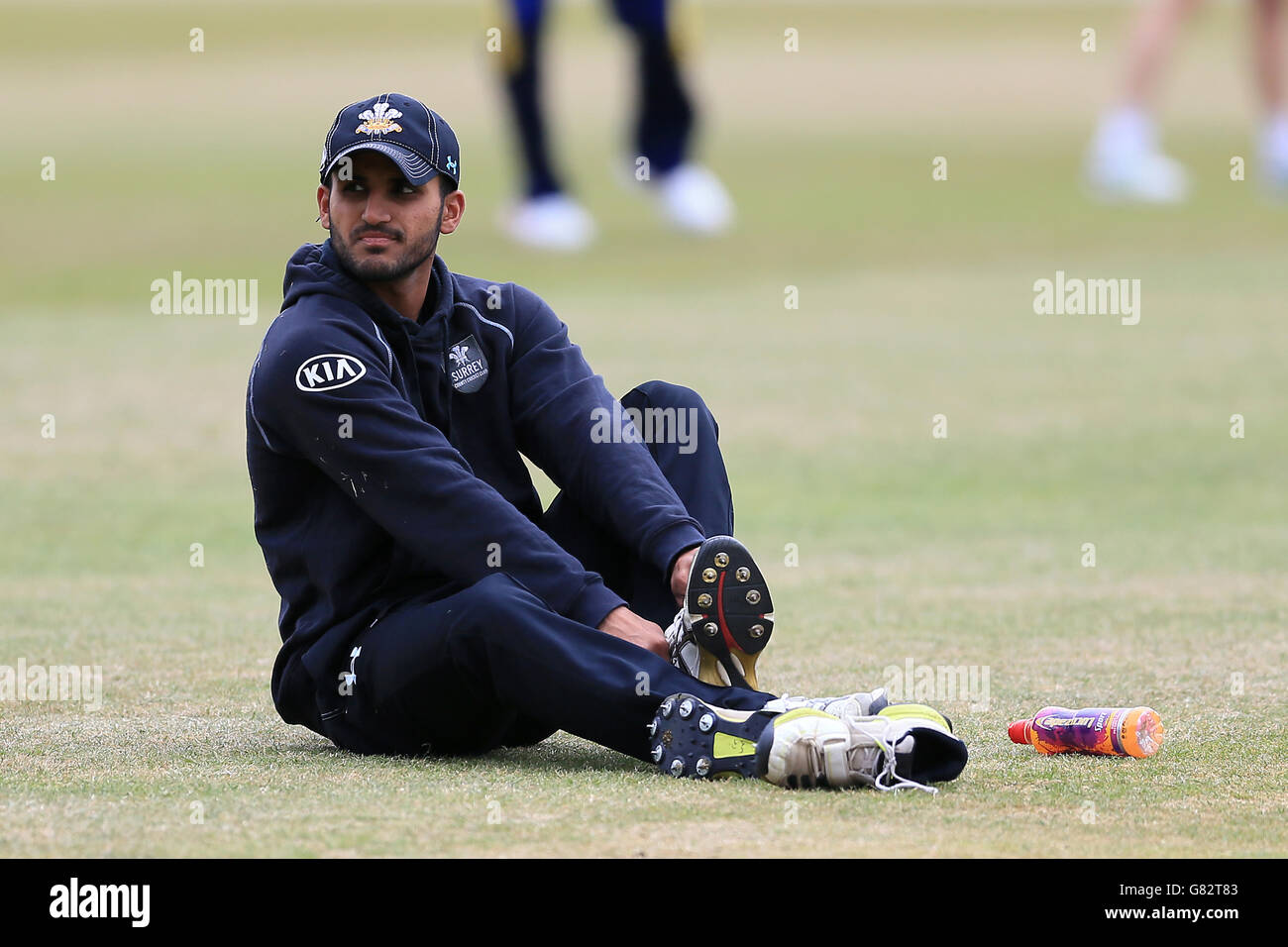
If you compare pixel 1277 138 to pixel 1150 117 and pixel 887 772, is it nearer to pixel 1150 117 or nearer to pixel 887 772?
pixel 1150 117

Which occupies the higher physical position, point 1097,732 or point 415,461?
point 415,461

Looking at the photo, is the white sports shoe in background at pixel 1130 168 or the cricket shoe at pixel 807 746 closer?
the cricket shoe at pixel 807 746

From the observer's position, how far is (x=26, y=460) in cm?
1173

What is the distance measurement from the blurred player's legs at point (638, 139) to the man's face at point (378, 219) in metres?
15.4

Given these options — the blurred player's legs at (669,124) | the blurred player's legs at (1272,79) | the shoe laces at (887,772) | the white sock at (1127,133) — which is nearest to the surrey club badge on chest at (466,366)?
the shoe laces at (887,772)

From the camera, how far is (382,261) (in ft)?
16.1

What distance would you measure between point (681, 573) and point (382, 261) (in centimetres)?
109

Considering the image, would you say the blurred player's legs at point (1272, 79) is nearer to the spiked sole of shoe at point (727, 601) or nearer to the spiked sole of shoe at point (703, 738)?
the spiked sole of shoe at point (727, 601)

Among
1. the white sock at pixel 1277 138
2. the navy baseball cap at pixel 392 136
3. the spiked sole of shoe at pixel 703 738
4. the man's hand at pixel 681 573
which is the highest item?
the white sock at pixel 1277 138

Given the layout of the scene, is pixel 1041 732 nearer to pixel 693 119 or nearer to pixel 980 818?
pixel 980 818

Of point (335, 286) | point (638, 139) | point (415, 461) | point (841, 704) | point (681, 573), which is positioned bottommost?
point (841, 704)

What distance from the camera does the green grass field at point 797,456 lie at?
4324 mm

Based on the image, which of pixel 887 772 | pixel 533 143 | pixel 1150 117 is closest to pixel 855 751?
pixel 887 772

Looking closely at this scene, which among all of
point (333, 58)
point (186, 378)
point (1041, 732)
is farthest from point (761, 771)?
point (333, 58)
